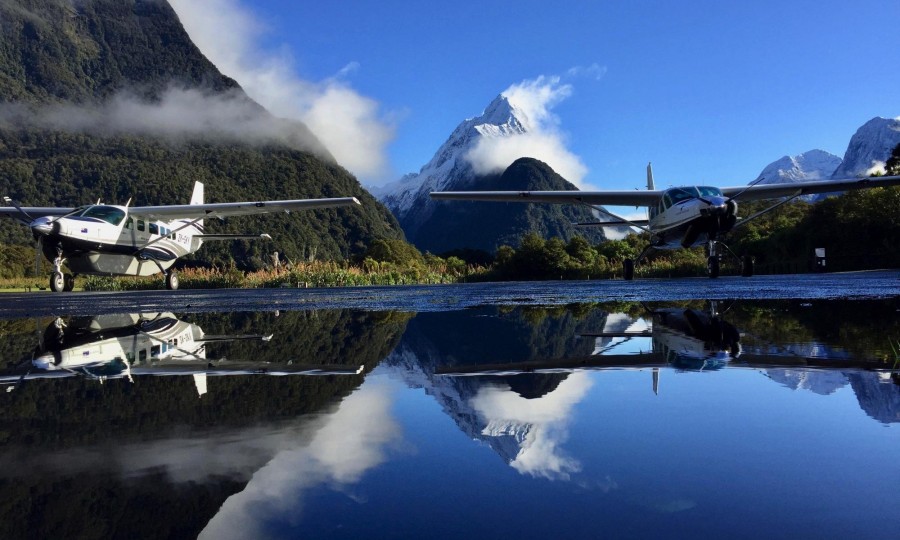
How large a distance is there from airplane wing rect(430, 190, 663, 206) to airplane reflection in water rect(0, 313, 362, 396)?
41.7ft

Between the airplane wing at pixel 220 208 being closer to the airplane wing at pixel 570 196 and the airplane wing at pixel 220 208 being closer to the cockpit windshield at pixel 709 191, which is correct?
the airplane wing at pixel 570 196

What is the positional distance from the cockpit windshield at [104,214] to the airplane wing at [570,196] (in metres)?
8.58

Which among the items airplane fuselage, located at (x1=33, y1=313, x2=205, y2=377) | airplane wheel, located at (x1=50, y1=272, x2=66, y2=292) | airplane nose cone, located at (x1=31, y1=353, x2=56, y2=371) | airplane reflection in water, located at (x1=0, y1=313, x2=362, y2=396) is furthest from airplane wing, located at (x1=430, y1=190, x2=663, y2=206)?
airplane nose cone, located at (x1=31, y1=353, x2=56, y2=371)

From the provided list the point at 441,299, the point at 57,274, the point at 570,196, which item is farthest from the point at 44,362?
the point at 570,196

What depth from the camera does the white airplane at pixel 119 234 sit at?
47.8ft

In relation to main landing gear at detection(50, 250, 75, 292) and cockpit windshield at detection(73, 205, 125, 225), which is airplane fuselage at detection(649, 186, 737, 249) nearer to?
cockpit windshield at detection(73, 205, 125, 225)

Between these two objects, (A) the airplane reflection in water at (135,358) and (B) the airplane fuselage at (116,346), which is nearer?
(A) the airplane reflection in water at (135,358)

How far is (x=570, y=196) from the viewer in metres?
17.8

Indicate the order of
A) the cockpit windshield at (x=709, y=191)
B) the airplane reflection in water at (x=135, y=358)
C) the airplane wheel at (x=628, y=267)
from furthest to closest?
the airplane wheel at (x=628, y=267)
the cockpit windshield at (x=709, y=191)
the airplane reflection in water at (x=135, y=358)

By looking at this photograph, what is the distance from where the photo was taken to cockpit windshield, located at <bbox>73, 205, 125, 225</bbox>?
15314mm

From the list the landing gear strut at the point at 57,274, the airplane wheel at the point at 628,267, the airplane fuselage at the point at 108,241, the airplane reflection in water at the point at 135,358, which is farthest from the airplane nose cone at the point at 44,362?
the airplane wheel at the point at 628,267

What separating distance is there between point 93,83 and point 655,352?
628 ft

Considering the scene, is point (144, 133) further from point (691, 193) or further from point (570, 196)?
point (691, 193)

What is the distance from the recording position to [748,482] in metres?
1.22
